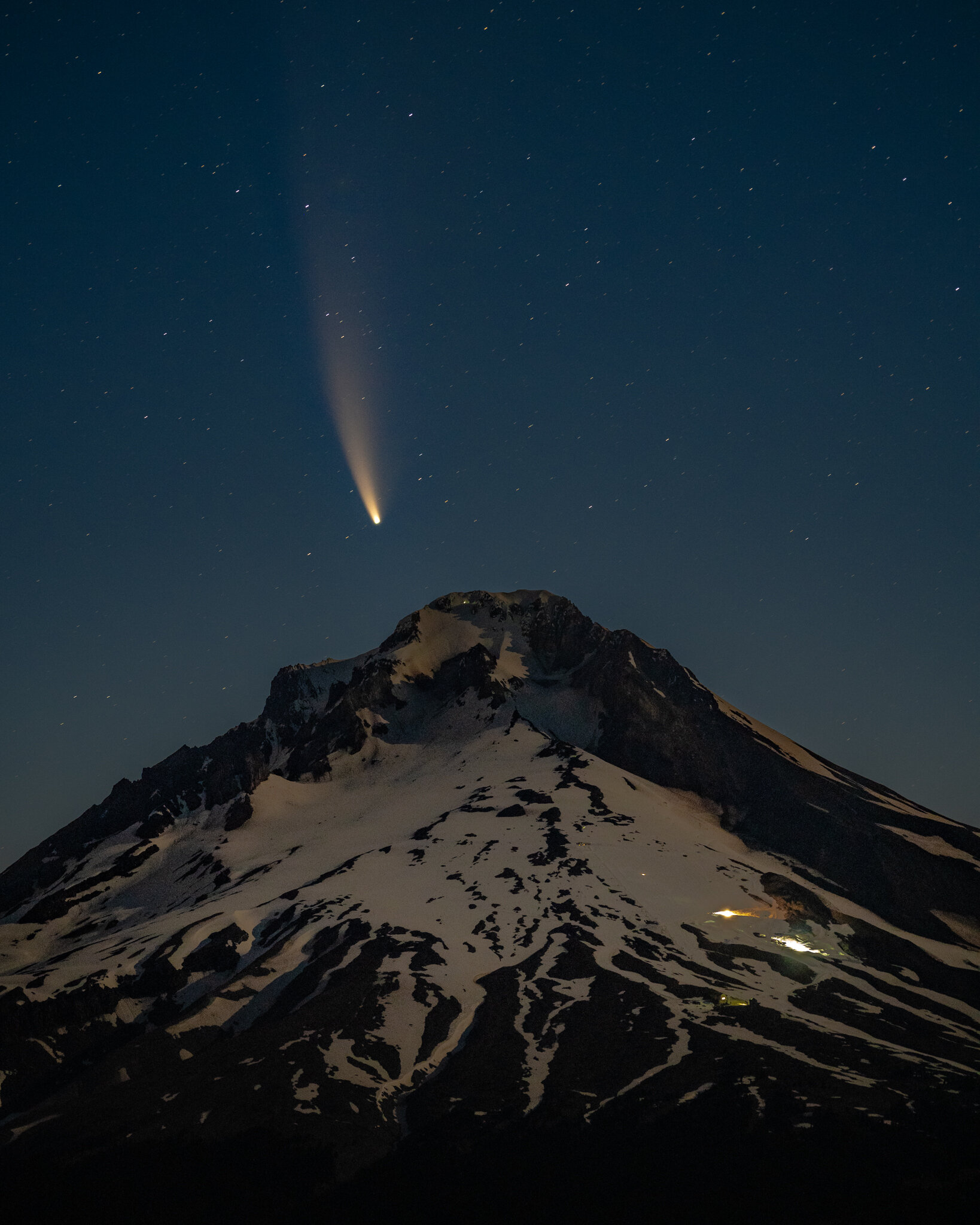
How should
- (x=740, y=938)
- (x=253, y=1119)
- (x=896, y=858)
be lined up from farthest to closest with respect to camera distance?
(x=896, y=858)
(x=740, y=938)
(x=253, y=1119)

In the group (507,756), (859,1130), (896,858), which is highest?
(507,756)

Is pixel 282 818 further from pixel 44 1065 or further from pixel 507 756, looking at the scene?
pixel 44 1065

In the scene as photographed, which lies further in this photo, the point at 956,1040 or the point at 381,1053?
the point at 956,1040

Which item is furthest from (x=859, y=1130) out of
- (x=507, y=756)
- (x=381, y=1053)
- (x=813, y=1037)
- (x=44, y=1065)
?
(x=507, y=756)

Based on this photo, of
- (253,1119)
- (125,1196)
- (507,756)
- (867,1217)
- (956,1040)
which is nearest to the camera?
(867,1217)

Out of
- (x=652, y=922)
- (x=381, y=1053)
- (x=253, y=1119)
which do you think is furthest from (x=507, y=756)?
(x=253, y=1119)

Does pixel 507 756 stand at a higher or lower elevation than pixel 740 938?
higher
